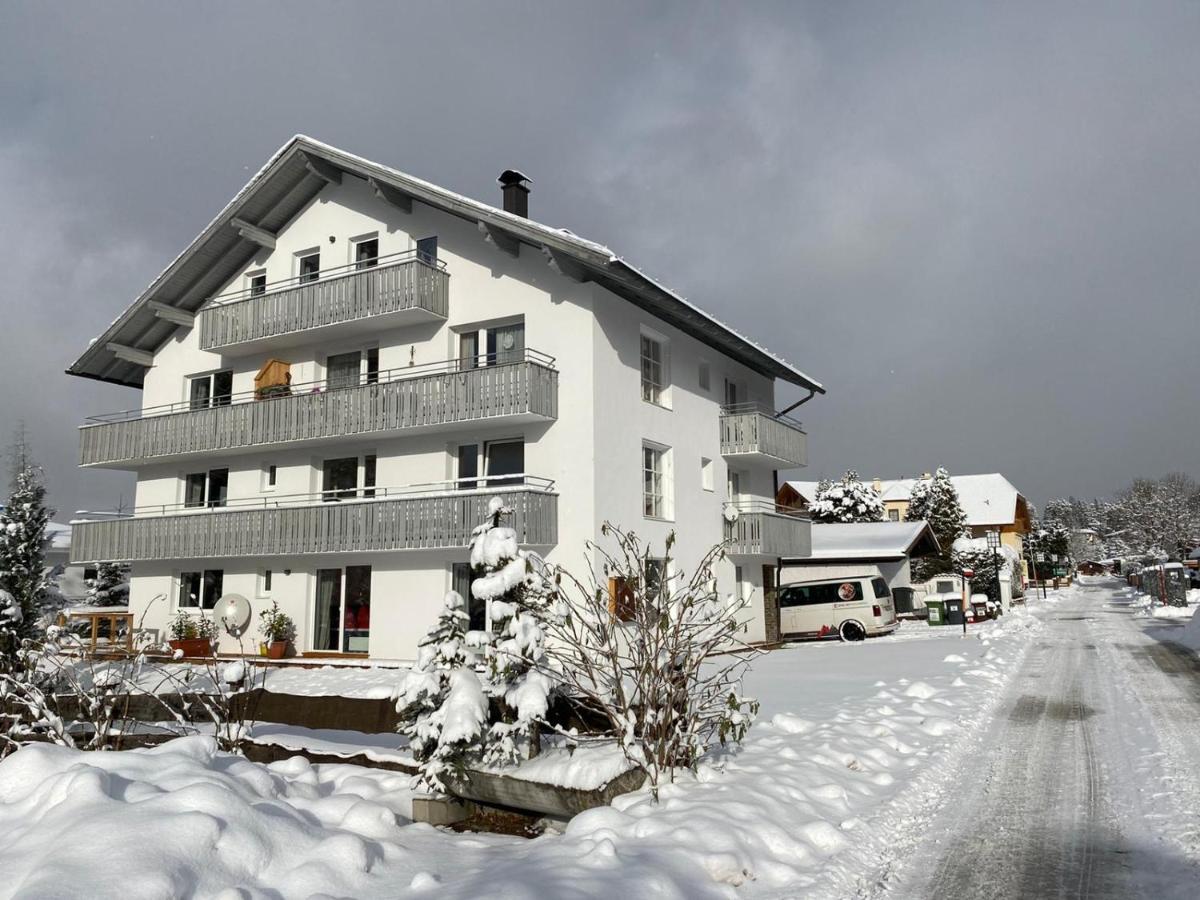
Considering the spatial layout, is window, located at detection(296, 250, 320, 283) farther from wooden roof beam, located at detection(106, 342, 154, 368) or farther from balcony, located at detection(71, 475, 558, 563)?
wooden roof beam, located at detection(106, 342, 154, 368)

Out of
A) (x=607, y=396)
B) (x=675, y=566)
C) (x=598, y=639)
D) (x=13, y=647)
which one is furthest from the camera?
(x=675, y=566)

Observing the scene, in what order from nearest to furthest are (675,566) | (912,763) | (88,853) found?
(88,853) < (912,763) < (675,566)

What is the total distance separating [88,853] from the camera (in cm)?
461

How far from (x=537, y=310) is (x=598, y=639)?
1344 centimetres

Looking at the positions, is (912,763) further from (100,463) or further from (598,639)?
(100,463)

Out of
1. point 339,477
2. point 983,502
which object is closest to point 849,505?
point 983,502

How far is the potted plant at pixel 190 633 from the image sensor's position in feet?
74.3

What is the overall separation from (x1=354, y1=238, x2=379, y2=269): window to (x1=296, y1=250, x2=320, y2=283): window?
1.39 meters

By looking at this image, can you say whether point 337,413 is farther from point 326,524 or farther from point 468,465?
point 468,465

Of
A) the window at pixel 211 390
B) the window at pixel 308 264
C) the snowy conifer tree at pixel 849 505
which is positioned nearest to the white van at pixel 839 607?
the window at pixel 308 264

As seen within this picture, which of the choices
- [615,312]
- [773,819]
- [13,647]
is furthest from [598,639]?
[615,312]

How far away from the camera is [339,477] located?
76.3 ft

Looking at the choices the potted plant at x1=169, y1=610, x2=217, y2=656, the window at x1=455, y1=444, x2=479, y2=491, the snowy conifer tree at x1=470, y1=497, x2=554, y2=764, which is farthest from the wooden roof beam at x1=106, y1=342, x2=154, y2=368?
the snowy conifer tree at x1=470, y1=497, x2=554, y2=764

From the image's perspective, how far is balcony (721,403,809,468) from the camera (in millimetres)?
25172
